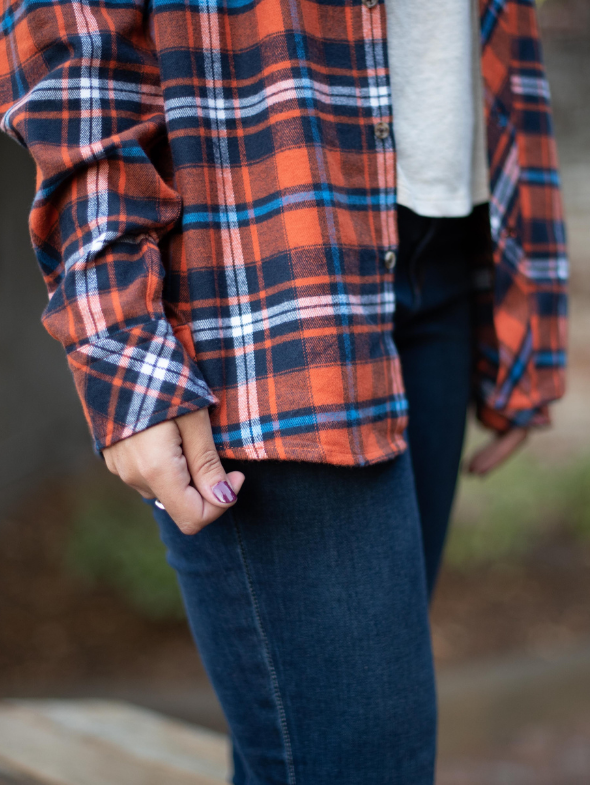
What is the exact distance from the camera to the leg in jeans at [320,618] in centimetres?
72

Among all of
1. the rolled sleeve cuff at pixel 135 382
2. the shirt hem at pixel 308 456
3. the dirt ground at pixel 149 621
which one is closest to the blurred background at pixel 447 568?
the dirt ground at pixel 149 621

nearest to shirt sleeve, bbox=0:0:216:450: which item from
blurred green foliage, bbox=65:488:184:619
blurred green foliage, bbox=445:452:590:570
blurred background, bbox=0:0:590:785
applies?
blurred background, bbox=0:0:590:785

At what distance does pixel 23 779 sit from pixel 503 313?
151 cm

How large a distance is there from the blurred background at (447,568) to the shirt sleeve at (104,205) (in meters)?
1.84

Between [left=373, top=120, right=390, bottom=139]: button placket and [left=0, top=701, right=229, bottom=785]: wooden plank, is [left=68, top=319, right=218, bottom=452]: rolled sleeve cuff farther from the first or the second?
[left=0, top=701, right=229, bottom=785]: wooden plank

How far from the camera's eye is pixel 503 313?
1070mm

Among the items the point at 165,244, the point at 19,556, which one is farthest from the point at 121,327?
the point at 19,556

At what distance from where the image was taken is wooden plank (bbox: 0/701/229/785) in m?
1.55

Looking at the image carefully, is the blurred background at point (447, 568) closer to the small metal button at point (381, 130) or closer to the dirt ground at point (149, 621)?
the dirt ground at point (149, 621)

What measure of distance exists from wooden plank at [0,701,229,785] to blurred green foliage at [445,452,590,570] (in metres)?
1.51

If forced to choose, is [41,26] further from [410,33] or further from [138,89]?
[410,33]

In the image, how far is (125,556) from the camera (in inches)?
105

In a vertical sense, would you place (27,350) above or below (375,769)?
below

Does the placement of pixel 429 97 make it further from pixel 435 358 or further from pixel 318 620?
pixel 318 620
